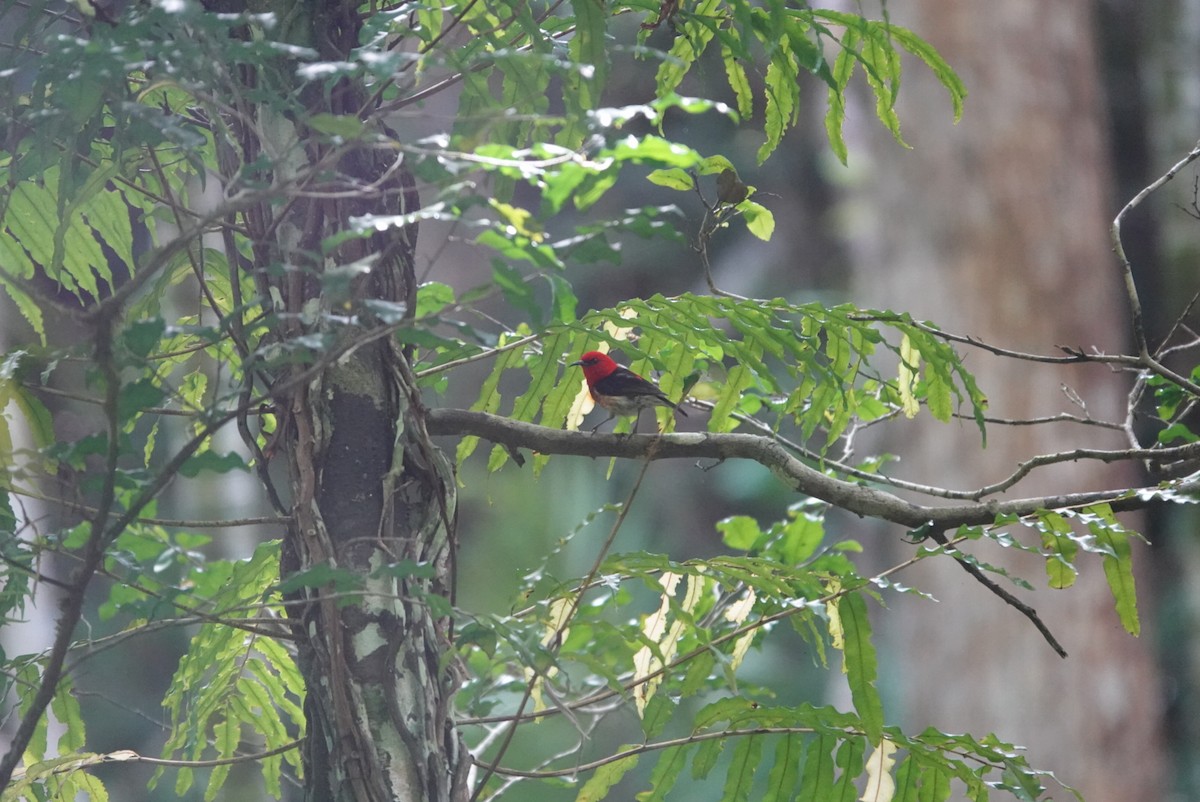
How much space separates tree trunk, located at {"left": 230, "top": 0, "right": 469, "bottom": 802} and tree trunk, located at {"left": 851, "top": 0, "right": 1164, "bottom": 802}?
3848 mm

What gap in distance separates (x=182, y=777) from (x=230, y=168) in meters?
1.12

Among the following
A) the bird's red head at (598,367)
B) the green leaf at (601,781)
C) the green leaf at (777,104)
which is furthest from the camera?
the bird's red head at (598,367)

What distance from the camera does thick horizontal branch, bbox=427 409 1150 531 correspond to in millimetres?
1630

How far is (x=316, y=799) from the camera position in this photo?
1434 mm

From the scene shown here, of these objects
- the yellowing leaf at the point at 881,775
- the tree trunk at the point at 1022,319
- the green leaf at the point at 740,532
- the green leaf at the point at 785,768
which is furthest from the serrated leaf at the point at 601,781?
the tree trunk at the point at 1022,319

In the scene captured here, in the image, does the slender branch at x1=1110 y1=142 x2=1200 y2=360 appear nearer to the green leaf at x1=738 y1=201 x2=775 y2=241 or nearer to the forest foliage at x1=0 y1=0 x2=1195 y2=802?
the forest foliage at x1=0 y1=0 x2=1195 y2=802

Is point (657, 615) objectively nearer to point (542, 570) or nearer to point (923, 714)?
point (542, 570)

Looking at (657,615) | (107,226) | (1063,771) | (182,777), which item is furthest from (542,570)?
(1063,771)

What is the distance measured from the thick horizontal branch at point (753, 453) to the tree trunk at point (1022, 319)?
3352 millimetres

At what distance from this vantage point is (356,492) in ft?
4.84

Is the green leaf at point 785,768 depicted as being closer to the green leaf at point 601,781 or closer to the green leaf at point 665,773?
the green leaf at point 665,773

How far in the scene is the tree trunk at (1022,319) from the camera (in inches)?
188

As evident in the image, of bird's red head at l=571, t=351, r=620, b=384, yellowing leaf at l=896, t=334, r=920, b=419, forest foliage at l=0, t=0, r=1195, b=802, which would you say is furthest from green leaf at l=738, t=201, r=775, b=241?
bird's red head at l=571, t=351, r=620, b=384

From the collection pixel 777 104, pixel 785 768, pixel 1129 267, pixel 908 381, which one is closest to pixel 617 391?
pixel 908 381
